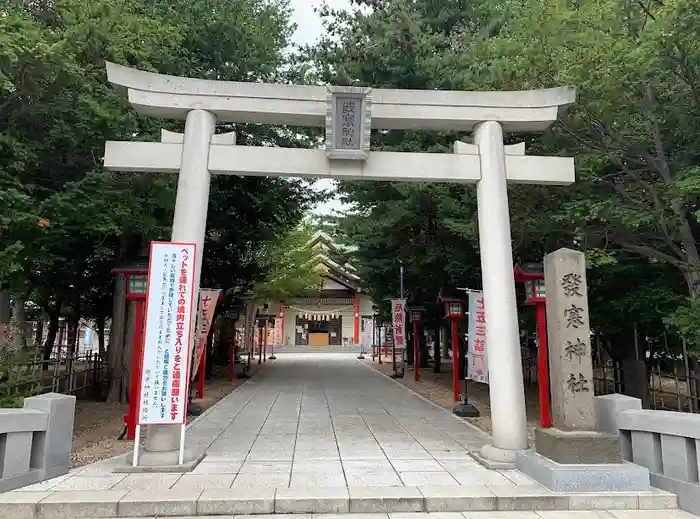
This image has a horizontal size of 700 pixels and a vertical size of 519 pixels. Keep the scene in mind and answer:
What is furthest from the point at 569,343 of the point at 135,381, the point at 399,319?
the point at 399,319

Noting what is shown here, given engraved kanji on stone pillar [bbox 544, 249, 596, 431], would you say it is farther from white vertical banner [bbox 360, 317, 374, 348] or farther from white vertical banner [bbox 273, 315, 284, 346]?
white vertical banner [bbox 273, 315, 284, 346]

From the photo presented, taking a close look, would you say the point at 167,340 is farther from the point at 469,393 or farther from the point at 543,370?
the point at 469,393

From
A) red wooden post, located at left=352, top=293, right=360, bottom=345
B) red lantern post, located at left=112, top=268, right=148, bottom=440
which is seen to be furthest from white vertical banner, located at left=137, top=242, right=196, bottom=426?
red wooden post, located at left=352, top=293, right=360, bottom=345

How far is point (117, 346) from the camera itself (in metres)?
12.5

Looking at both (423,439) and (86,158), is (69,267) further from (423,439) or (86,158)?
(423,439)

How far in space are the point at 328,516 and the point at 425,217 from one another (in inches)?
342

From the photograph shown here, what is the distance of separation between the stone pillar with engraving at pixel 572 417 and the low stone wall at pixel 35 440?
5572mm

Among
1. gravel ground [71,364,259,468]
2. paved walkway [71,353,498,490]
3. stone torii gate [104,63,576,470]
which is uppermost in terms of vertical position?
stone torii gate [104,63,576,470]

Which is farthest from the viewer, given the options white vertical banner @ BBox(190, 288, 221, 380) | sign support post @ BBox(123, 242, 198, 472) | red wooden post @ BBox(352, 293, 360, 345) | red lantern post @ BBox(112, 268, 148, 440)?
→ red wooden post @ BBox(352, 293, 360, 345)

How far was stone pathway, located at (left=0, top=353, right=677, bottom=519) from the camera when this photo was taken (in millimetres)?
5043

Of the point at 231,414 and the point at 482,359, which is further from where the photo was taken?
the point at 231,414

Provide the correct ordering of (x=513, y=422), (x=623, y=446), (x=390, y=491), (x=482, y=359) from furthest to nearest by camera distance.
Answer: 1. (x=482, y=359)
2. (x=513, y=422)
3. (x=623, y=446)
4. (x=390, y=491)

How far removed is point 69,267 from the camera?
13398 mm

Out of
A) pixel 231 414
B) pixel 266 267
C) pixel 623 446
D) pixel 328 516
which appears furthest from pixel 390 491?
pixel 266 267
